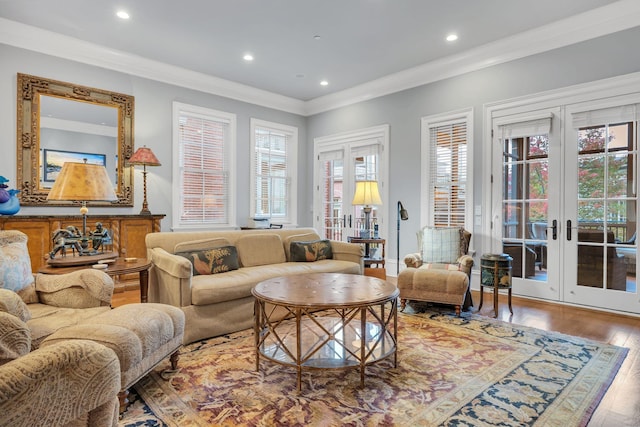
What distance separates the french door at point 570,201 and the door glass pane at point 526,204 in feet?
0.03

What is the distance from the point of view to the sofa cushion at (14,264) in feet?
6.83

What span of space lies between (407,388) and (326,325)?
927 mm

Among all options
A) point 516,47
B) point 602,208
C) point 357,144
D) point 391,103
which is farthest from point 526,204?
point 357,144

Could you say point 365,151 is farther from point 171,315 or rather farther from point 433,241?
point 171,315

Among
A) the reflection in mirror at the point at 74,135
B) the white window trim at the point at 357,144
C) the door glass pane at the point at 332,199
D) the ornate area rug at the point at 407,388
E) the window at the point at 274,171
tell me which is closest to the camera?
the ornate area rug at the point at 407,388

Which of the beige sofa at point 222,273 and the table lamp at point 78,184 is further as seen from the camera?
the beige sofa at point 222,273

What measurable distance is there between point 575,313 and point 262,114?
5.27 meters

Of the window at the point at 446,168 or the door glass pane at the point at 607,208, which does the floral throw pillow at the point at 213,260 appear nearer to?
the window at the point at 446,168

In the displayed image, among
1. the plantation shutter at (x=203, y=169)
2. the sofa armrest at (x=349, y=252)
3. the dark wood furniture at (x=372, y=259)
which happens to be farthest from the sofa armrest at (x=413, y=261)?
the plantation shutter at (x=203, y=169)

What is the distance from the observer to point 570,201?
3973 mm

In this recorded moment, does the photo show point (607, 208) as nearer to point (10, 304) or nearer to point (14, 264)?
point (10, 304)

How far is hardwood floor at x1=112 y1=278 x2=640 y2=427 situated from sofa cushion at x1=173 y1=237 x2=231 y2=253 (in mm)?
1250

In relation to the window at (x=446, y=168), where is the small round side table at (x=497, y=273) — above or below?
below

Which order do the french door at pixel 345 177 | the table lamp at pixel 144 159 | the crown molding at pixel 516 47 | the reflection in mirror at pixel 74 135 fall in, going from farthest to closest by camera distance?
1. the french door at pixel 345 177
2. the table lamp at pixel 144 159
3. the reflection in mirror at pixel 74 135
4. the crown molding at pixel 516 47
